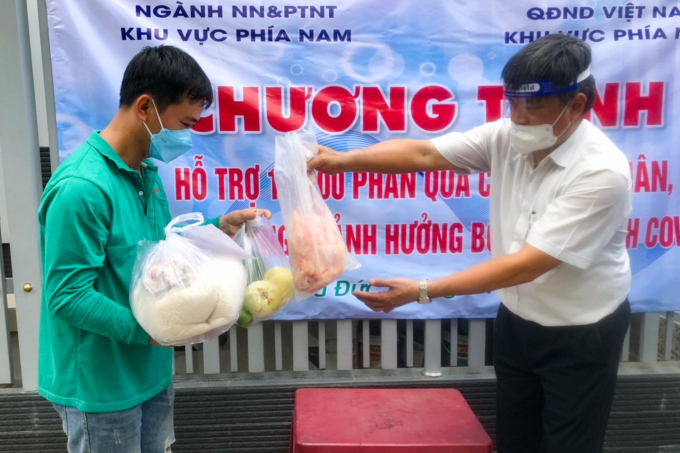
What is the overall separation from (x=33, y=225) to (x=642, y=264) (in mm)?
2927

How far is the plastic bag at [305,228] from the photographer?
5.74 ft

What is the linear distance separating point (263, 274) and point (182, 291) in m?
0.43

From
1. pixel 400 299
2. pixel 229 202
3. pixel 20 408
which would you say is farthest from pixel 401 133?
pixel 20 408

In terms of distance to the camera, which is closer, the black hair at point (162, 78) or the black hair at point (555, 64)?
the black hair at point (162, 78)

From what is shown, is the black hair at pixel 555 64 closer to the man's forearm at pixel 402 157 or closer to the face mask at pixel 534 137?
the face mask at pixel 534 137

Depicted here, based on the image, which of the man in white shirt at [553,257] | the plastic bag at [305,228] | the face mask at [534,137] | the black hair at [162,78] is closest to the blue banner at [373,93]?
the man in white shirt at [553,257]

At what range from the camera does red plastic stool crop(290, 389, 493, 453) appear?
1.98 m

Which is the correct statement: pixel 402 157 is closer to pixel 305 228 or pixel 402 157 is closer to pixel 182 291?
pixel 305 228

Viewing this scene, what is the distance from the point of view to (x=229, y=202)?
2.61 m

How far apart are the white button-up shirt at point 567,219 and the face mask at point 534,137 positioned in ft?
0.15

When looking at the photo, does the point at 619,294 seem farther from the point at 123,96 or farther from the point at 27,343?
the point at 27,343

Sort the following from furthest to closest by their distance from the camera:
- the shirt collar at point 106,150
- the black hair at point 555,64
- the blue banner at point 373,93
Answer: the blue banner at point 373,93, the black hair at point 555,64, the shirt collar at point 106,150

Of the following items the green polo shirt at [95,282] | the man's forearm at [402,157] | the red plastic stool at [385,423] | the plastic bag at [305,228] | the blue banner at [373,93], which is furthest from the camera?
the blue banner at [373,93]

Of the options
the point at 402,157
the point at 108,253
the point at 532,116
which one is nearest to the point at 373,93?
the point at 402,157
